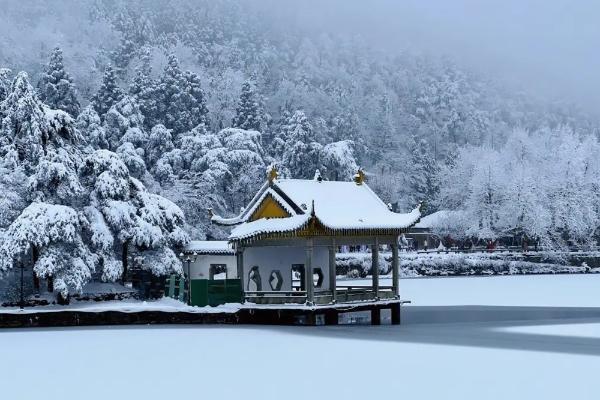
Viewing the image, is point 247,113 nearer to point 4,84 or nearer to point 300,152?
point 300,152

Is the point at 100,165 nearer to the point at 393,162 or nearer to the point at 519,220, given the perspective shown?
the point at 519,220

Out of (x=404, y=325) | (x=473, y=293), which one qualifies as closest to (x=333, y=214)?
(x=404, y=325)

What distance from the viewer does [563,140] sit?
106 metres

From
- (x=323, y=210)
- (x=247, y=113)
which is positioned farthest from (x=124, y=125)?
(x=323, y=210)

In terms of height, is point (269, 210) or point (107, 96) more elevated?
point (107, 96)

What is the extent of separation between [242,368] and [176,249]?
Result: 94.6ft

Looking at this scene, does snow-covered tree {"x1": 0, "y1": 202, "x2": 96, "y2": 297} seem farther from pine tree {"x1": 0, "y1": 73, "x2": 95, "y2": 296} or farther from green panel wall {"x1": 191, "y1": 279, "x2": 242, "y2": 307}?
green panel wall {"x1": 191, "y1": 279, "x2": 242, "y2": 307}

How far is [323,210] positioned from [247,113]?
213ft

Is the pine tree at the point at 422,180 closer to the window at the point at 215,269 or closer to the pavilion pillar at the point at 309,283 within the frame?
the window at the point at 215,269

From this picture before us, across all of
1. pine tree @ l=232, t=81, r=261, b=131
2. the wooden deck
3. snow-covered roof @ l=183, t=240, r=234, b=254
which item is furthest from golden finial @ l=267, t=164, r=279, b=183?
pine tree @ l=232, t=81, r=261, b=131

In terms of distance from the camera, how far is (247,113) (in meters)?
100

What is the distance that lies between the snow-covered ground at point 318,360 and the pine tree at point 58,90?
48.1 metres

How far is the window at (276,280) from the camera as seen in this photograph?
39.8 m

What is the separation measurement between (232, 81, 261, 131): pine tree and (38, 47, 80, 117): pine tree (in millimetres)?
22834
